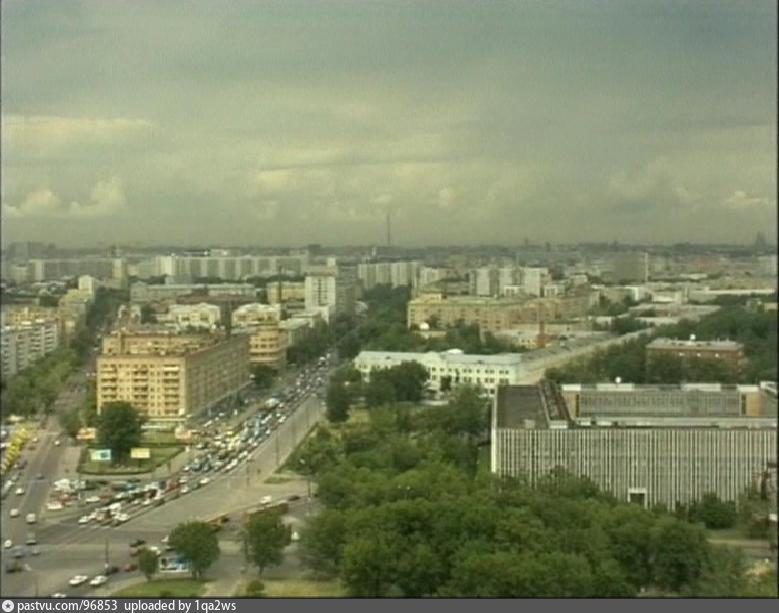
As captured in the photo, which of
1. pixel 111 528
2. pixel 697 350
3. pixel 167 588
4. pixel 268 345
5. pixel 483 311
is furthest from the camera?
pixel 697 350

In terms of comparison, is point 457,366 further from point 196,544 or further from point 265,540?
point 196,544

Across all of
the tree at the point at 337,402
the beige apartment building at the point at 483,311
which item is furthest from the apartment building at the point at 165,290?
the beige apartment building at the point at 483,311

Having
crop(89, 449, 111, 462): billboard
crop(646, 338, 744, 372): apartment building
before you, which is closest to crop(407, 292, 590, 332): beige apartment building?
crop(646, 338, 744, 372): apartment building

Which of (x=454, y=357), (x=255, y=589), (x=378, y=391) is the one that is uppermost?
(x=454, y=357)

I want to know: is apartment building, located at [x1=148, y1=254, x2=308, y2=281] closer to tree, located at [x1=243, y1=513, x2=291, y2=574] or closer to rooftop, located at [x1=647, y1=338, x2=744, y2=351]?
tree, located at [x1=243, y1=513, x2=291, y2=574]

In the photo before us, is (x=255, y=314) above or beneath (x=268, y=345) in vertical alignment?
above

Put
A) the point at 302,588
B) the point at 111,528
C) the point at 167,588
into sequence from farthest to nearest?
the point at 111,528 → the point at 302,588 → the point at 167,588

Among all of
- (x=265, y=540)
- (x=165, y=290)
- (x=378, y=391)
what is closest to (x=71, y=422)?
(x=165, y=290)

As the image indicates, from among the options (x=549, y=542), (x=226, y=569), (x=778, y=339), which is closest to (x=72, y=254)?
(x=226, y=569)
